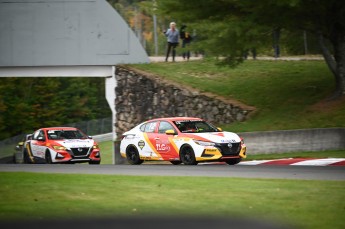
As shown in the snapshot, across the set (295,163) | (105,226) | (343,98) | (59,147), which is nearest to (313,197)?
(105,226)

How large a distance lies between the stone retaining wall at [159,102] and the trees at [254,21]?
83.4 inches

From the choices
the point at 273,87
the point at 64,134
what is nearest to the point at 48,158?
the point at 64,134

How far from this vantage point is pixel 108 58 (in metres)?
38.8

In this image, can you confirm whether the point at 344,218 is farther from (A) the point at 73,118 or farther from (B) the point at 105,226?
(A) the point at 73,118

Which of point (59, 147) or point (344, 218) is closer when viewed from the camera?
point (344, 218)

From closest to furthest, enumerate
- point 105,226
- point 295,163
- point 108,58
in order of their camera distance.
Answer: point 105,226
point 295,163
point 108,58

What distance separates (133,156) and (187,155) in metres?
2.75

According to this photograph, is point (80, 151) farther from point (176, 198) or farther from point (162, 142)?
point (176, 198)

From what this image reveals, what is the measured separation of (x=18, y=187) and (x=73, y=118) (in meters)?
59.2

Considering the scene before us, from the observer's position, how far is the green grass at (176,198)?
1235cm

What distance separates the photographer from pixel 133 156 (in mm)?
25859

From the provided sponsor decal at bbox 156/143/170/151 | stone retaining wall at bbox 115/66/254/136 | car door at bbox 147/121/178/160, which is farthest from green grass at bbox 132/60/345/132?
sponsor decal at bbox 156/143/170/151

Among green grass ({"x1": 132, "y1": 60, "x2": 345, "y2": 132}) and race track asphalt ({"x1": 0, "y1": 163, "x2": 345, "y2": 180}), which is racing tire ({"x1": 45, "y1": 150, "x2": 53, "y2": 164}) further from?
green grass ({"x1": 132, "y1": 60, "x2": 345, "y2": 132})

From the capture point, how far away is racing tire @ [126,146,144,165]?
1010 inches
